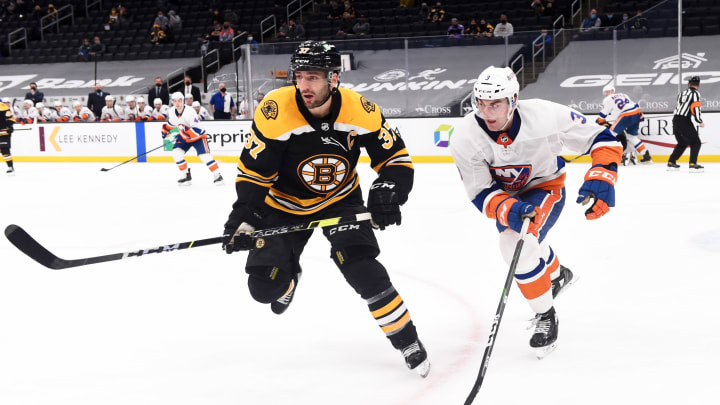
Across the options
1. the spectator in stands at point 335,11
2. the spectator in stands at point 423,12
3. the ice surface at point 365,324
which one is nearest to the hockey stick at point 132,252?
the ice surface at point 365,324

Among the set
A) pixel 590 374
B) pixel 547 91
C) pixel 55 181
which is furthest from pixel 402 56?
pixel 590 374

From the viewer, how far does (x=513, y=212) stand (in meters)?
2.74

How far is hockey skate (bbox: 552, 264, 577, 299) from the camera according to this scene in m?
3.42

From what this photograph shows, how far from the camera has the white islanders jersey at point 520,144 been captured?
286 cm

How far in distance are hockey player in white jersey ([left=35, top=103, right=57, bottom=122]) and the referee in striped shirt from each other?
37.6 ft

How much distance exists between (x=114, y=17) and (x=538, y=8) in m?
10.8

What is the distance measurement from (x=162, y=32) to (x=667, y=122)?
12093mm

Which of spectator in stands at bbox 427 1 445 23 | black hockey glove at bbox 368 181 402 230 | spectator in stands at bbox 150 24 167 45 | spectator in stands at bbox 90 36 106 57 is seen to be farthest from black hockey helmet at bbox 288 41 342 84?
spectator in stands at bbox 90 36 106 57

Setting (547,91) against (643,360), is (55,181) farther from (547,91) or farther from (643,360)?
(643,360)

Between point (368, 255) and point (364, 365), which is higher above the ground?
point (368, 255)

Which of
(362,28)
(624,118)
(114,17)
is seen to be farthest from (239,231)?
(114,17)

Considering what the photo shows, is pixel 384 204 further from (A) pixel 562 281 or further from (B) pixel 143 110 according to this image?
(B) pixel 143 110

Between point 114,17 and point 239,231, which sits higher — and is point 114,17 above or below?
above

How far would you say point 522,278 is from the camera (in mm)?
2908
